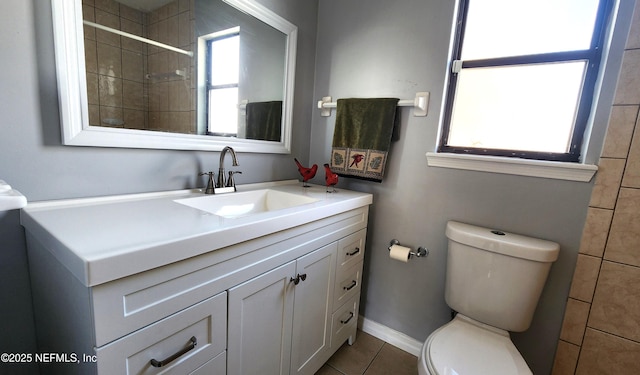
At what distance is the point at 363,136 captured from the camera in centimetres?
156

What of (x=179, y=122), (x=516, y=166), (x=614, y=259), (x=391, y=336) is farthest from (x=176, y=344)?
(x=614, y=259)

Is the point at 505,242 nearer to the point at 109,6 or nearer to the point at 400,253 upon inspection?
the point at 400,253

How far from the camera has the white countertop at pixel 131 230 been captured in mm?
565

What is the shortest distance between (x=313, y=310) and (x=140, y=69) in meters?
1.18

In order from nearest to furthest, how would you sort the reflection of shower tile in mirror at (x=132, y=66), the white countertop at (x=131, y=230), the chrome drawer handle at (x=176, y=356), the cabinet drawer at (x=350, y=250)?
the white countertop at (x=131, y=230), the chrome drawer handle at (x=176, y=356), the reflection of shower tile in mirror at (x=132, y=66), the cabinet drawer at (x=350, y=250)

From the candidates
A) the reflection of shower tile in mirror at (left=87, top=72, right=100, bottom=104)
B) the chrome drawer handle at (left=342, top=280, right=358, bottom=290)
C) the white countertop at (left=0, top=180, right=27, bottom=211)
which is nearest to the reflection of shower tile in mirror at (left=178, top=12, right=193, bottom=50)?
the reflection of shower tile in mirror at (left=87, top=72, right=100, bottom=104)

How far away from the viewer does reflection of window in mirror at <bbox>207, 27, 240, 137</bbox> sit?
1.26 meters

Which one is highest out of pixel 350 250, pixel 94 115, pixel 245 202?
pixel 94 115

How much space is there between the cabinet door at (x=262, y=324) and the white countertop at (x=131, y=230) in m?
0.19

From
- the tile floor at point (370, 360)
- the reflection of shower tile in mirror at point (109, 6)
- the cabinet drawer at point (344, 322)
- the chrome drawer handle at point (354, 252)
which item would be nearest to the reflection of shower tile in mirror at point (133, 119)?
the reflection of shower tile in mirror at point (109, 6)

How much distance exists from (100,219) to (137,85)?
0.53 metres

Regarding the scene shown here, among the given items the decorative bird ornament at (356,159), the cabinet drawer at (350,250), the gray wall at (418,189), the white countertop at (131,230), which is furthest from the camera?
the decorative bird ornament at (356,159)

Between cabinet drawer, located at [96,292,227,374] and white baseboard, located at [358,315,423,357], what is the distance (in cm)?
115

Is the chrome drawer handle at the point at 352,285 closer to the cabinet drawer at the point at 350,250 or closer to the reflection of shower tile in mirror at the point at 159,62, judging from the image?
the cabinet drawer at the point at 350,250
